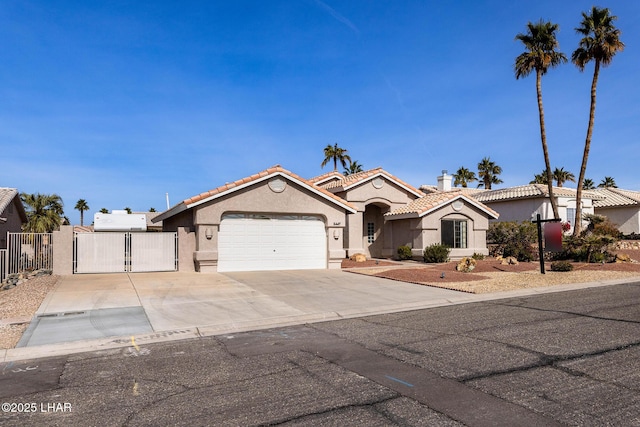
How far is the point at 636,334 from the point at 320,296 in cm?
728

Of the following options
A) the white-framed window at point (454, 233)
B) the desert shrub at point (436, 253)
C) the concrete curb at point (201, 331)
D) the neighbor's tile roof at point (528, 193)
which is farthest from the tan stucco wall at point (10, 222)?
the neighbor's tile roof at point (528, 193)

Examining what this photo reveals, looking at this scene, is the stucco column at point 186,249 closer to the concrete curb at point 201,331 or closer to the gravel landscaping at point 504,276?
the gravel landscaping at point 504,276

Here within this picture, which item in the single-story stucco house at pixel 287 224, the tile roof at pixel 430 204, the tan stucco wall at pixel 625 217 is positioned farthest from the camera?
the tan stucco wall at pixel 625 217

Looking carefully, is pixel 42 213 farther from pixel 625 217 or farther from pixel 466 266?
pixel 625 217

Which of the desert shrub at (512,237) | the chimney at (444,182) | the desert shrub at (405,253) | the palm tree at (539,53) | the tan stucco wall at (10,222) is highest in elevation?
the palm tree at (539,53)

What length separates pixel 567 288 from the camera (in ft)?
47.3

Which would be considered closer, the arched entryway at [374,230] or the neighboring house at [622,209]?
the arched entryway at [374,230]

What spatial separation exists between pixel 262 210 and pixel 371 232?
11.4 meters

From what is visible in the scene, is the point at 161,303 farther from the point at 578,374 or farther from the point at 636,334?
the point at 636,334

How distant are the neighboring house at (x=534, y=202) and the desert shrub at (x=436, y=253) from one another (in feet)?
41.1

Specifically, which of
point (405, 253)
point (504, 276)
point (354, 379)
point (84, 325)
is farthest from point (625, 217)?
point (84, 325)

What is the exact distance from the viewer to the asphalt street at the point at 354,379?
4602 mm

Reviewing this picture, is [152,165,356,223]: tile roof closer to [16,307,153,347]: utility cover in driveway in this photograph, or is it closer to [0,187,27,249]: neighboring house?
[16,307,153,347]: utility cover in driveway

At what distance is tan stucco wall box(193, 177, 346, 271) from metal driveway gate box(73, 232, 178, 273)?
124 centimetres
